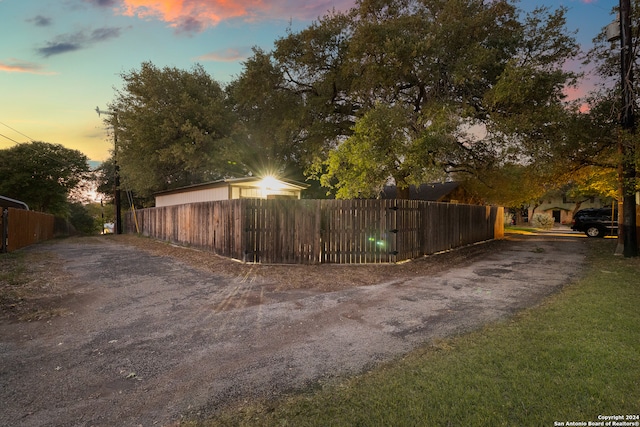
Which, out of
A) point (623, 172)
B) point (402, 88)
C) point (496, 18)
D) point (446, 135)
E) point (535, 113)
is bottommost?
point (623, 172)

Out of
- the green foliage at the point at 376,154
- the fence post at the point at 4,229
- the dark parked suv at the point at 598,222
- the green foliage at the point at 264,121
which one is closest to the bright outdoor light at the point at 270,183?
the green foliage at the point at 264,121

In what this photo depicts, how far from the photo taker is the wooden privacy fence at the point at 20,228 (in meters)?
11.7

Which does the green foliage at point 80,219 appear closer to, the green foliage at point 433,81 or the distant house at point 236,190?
the distant house at point 236,190

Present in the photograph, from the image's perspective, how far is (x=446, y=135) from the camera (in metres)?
10.4

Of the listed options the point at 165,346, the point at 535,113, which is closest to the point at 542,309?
the point at 165,346

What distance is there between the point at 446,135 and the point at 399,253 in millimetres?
4125

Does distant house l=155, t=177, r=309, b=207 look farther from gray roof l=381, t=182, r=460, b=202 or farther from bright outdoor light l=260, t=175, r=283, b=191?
gray roof l=381, t=182, r=460, b=202

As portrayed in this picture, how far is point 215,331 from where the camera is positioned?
14.3 feet

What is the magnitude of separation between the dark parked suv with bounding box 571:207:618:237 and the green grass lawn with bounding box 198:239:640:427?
20.1m

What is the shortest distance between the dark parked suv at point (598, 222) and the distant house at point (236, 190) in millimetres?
18187

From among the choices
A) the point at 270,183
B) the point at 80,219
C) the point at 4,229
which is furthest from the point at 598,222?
the point at 80,219

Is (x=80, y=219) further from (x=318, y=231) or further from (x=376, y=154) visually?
(x=376, y=154)

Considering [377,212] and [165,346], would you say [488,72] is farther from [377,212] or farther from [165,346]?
[165,346]

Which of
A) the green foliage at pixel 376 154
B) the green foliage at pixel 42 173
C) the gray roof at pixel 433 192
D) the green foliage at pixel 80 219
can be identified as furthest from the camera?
the green foliage at pixel 80 219
